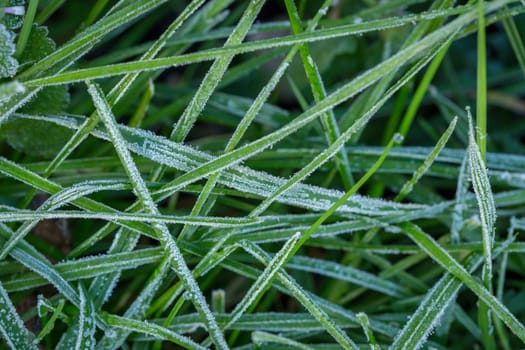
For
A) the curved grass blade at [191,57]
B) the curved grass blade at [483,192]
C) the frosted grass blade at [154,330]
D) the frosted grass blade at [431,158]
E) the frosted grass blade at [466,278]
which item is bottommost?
the frosted grass blade at [154,330]

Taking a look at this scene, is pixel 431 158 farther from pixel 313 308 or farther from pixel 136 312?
pixel 136 312

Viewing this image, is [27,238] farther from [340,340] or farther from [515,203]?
[515,203]

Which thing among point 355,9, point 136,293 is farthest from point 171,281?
point 355,9

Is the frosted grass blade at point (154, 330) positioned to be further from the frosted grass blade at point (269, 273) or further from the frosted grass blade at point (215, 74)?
the frosted grass blade at point (215, 74)

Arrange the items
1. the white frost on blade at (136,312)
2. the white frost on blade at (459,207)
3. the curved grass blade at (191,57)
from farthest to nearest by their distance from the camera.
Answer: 1. the white frost on blade at (459,207)
2. the white frost on blade at (136,312)
3. the curved grass blade at (191,57)

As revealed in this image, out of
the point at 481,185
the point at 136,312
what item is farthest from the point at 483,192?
the point at 136,312

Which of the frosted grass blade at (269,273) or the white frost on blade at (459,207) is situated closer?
the frosted grass blade at (269,273)

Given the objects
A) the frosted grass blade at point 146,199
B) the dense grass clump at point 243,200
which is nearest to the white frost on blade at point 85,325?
the dense grass clump at point 243,200

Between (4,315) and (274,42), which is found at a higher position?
(274,42)

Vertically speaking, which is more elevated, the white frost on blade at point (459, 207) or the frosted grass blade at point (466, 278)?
the white frost on blade at point (459, 207)
